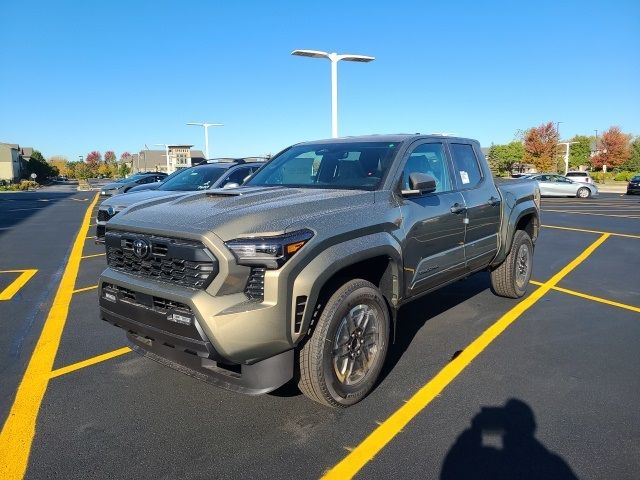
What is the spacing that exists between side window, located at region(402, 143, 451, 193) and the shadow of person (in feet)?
6.33

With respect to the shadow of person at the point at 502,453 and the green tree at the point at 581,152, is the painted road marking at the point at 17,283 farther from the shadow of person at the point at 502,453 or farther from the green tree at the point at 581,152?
the green tree at the point at 581,152

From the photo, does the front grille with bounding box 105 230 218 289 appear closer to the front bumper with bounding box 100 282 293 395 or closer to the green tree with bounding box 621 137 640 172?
the front bumper with bounding box 100 282 293 395

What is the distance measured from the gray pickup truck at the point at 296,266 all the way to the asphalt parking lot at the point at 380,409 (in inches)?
15.0

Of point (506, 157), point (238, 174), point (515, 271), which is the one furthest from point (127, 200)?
point (506, 157)

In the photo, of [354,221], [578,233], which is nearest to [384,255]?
[354,221]

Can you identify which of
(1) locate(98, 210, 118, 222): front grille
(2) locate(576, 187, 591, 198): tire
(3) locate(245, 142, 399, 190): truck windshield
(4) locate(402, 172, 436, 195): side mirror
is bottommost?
(2) locate(576, 187, 591, 198): tire

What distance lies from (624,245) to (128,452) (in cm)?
1070

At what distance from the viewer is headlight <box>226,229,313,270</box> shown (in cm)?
273

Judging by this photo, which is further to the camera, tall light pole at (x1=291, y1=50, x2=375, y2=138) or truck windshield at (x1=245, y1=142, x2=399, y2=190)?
tall light pole at (x1=291, y1=50, x2=375, y2=138)

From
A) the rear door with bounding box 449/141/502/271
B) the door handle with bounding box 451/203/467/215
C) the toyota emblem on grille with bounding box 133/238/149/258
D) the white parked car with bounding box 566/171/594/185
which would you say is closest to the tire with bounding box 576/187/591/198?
the white parked car with bounding box 566/171/594/185

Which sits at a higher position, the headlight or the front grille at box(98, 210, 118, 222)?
the headlight

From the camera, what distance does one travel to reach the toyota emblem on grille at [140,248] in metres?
3.07

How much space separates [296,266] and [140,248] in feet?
3.49

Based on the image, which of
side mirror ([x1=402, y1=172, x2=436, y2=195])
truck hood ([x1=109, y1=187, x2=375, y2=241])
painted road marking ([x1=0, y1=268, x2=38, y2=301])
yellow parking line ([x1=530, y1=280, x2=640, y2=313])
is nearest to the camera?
truck hood ([x1=109, y1=187, x2=375, y2=241])
